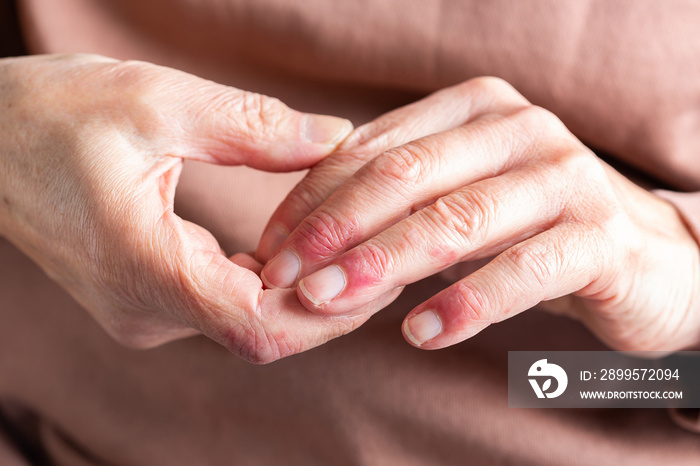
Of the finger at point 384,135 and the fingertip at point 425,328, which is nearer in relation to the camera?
the fingertip at point 425,328

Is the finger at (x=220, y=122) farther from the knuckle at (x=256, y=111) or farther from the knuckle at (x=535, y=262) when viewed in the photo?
the knuckle at (x=535, y=262)

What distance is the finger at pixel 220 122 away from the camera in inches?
26.0

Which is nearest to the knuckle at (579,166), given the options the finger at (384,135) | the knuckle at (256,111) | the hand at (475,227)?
the hand at (475,227)

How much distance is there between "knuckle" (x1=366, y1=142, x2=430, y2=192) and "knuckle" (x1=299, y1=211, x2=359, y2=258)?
6 centimetres

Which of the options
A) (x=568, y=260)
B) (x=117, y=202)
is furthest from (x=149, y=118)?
(x=568, y=260)

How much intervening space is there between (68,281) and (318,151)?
400 millimetres

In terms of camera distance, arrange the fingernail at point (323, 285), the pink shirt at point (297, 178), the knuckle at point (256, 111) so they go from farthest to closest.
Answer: the pink shirt at point (297, 178)
the knuckle at point (256, 111)
the fingernail at point (323, 285)

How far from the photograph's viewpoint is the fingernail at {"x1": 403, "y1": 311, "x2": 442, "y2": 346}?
60 cm

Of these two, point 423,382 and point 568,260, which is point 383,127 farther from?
point 423,382

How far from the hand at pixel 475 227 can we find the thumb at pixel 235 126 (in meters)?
0.04

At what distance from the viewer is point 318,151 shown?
0.72 meters

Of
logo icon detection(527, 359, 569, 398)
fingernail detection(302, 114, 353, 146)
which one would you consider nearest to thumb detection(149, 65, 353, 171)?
fingernail detection(302, 114, 353, 146)

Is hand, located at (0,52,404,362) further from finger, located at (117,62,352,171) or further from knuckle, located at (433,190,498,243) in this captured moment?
knuckle, located at (433,190,498,243)

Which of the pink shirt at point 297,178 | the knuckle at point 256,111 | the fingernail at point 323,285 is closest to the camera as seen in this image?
the fingernail at point 323,285
